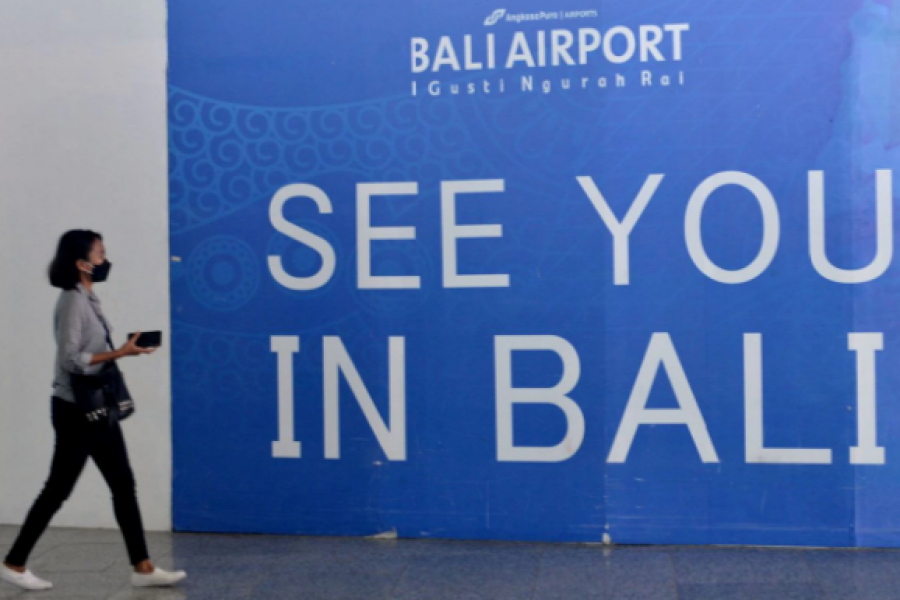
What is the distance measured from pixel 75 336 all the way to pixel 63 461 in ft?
2.18

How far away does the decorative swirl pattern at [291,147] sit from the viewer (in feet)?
23.1

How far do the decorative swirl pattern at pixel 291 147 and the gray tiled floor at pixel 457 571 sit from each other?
206 cm

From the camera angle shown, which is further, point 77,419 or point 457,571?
point 457,571

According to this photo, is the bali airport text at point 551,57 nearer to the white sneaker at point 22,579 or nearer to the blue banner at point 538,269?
the blue banner at point 538,269

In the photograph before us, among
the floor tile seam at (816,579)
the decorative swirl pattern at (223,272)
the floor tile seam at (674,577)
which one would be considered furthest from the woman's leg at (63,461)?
the floor tile seam at (816,579)

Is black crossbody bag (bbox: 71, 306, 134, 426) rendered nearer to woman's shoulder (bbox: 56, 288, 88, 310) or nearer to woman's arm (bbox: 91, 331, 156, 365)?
woman's arm (bbox: 91, 331, 156, 365)

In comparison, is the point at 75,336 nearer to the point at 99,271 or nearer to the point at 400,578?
the point at 99,271

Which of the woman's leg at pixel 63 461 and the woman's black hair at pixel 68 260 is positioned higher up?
the woman's black hair at pixel 68 260

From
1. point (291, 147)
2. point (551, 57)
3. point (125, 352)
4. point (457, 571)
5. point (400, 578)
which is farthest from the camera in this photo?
point (291, 147)

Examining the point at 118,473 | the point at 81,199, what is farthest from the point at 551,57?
the point at 118,473

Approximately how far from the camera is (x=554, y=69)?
22.7 feet

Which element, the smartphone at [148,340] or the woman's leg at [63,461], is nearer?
the smartphone at [148,340]

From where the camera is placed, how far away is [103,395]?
20.0 feet

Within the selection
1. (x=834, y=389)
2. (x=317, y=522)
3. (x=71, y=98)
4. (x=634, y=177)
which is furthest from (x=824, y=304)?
(x=71, y=98)
